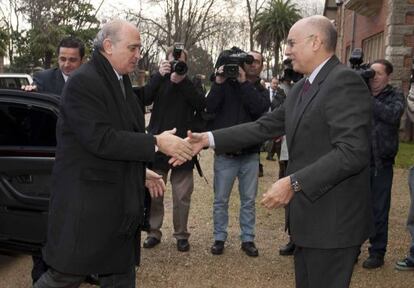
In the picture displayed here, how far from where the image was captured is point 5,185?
13.5 feet

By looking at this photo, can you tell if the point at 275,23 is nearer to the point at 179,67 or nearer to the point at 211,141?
the point at 179,67

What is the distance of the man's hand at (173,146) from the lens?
312 centimetres

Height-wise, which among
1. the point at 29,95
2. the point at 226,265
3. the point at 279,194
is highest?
the point at 29,95

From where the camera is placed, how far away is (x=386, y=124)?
16.3ft

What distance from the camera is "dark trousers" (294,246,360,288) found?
112 inches

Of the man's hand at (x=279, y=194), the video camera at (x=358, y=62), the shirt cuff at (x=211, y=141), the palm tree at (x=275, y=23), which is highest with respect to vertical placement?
the palm tree at (x=275, y=23)

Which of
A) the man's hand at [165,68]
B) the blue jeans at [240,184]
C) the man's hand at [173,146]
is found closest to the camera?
the man's hand at [173,146]

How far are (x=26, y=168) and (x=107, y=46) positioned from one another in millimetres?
1497

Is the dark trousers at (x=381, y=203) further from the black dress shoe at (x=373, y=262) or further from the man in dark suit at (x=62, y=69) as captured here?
the man in dark suit at (x=62, y=69)

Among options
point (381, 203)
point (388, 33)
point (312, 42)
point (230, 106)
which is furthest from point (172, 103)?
point (388, 33)

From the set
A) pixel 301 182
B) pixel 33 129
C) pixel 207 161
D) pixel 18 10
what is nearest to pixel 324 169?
pixel 301 182

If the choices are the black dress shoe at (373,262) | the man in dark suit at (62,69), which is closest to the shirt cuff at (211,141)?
the man in dark suit at (62,69)

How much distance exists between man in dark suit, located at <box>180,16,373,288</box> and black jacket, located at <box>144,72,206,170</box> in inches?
92.2

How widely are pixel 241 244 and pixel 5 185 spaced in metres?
2.59
